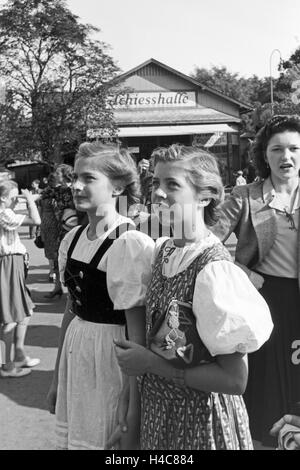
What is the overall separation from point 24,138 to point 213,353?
20.4 metres

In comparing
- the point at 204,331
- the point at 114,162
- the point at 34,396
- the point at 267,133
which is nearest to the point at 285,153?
the point at 267,133

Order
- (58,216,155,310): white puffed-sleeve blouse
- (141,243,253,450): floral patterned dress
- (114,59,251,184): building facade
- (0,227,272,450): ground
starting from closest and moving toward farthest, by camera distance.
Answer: (141,243,253,450): floral patterned dress
(58,216,155,310): white puffed-sleeve blouse
(0,227,272,450): ground
(114,59,251,184): building facade

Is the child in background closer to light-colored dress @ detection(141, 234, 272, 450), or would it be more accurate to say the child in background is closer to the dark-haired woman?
the dark-haired woman

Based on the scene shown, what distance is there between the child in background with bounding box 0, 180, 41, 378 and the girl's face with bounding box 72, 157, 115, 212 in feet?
7.64

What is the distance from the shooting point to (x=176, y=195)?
1670 millimetres

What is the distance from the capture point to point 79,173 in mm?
2070

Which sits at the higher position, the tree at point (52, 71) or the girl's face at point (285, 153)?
the tree at point (52, 71)

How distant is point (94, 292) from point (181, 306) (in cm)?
52

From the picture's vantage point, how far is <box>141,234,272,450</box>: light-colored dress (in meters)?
1.45

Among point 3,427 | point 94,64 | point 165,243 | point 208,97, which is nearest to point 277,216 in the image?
point 165,243

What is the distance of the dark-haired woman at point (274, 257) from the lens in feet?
7.98

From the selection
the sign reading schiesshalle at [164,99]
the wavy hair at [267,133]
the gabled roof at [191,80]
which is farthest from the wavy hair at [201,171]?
the gabled roof at [191,80]

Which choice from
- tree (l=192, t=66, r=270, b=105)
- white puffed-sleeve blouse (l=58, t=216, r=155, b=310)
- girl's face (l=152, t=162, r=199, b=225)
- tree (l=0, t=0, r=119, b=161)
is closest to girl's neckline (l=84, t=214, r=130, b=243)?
white puffed-sleeve blouse (l=58, t=216, r=155, b=310)

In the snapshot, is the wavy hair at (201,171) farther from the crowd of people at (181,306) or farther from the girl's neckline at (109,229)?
the girl's neckline at (109,229)
